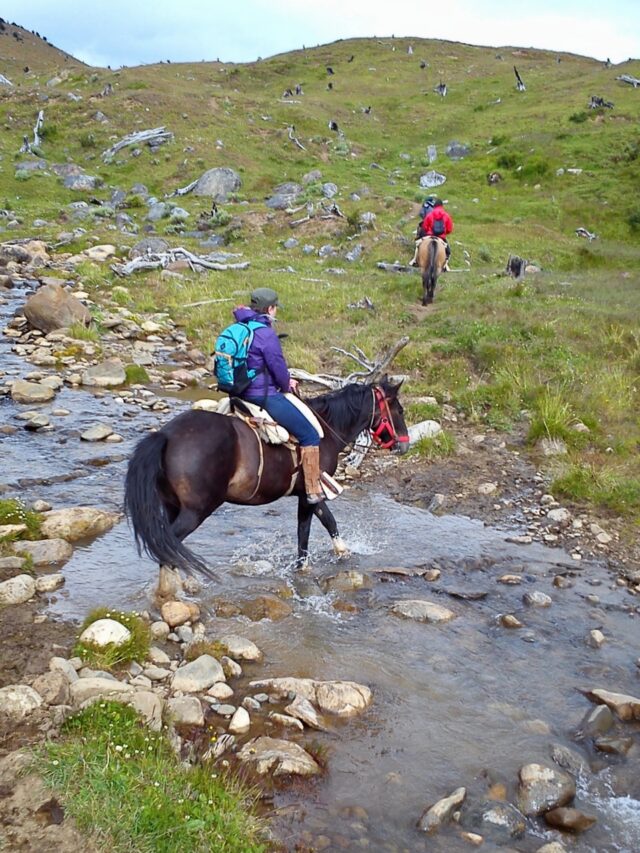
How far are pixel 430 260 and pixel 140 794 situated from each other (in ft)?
56.1

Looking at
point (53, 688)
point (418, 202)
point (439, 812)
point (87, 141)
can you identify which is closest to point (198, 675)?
point (53, 688)

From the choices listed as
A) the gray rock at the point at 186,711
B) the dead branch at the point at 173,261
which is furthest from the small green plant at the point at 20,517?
the dead branch at the point at 173,261

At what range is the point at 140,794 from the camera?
3.79 m

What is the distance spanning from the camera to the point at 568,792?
4.64 metres

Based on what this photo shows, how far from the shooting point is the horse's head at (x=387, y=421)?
8.65 metres

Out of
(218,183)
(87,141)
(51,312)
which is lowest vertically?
(51,312)

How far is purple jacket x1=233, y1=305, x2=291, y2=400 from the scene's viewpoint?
284 inches

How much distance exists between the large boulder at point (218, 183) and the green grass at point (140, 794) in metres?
36.0

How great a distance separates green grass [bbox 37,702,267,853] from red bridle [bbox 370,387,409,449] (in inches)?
194

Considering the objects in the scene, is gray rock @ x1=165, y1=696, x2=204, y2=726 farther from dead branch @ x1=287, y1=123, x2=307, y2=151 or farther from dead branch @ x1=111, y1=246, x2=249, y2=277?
dead branch @ x1=287, y1=123, x2=307, y2=151

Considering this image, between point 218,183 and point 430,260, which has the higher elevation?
point 218,183

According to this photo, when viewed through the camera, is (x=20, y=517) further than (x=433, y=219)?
No

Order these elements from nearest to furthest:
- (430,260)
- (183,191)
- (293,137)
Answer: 1. (430,260)
2. (183,191)
3. (293,137)

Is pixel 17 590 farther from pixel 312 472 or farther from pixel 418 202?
pixel 418 202
